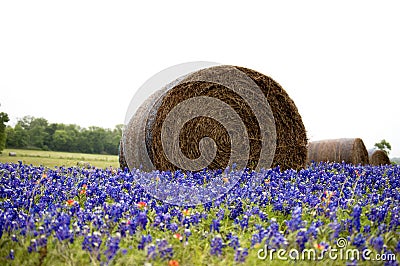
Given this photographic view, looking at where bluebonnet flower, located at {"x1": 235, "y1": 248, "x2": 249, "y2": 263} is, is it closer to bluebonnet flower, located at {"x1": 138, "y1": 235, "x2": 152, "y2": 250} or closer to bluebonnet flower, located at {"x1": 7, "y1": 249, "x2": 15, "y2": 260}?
bluebonnet flower, located at {"x1": 138, "y1": 235, "x2": 152, "y2": 250}

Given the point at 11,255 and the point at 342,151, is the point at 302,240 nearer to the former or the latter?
the point at 11,255

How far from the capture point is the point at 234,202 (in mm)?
5699

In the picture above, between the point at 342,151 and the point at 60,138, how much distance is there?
1652cm

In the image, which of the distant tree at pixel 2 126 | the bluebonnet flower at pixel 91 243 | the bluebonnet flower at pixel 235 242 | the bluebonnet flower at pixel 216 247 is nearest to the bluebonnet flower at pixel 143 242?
the bluebonnet flower at pixel 91 243

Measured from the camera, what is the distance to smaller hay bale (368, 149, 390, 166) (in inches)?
718

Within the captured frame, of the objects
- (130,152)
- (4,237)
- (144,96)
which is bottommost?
(4,237)

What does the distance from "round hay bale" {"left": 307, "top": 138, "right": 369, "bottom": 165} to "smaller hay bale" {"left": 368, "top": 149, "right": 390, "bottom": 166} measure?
7.37ft

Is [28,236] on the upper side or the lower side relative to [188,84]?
lower

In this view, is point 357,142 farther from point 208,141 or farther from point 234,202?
point 234,202

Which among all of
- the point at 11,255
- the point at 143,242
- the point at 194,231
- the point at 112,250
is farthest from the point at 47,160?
the point at 112,250

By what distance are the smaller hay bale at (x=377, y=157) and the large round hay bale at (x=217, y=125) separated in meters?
9.71

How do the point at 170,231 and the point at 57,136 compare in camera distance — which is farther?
the point at 57,136

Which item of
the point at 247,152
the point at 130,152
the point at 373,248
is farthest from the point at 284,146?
the point at 373,248

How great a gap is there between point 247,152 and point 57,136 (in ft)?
57.0
